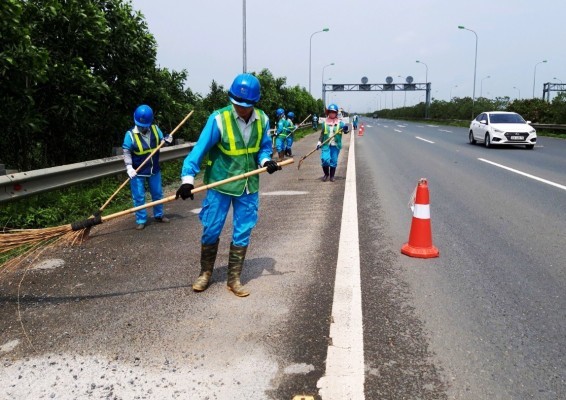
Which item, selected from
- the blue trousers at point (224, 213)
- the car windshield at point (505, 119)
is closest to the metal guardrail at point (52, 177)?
the blue trousers at point (224, 213)

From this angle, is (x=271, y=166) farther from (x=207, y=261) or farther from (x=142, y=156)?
(x=142, y=156)

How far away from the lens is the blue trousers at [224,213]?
13.0 feet

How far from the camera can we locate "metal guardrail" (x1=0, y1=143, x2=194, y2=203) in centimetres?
511

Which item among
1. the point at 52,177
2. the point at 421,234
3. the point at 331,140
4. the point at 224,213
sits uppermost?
the point at 331,140

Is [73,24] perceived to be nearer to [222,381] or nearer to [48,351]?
[48,351]

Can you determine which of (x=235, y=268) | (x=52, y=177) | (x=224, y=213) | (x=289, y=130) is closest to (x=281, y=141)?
(x=289, y=130)

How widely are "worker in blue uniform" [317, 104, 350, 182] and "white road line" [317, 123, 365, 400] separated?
5.20 m

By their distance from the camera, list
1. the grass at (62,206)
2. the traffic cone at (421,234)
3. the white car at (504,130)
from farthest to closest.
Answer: the white car at (504,130) → the grass at (62,206) → the traffic cone at (421,234)

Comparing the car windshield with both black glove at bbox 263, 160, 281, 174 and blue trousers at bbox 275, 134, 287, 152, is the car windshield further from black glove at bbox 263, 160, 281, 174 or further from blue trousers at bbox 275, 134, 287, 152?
black glove at bbox 263, 160, 281, 174

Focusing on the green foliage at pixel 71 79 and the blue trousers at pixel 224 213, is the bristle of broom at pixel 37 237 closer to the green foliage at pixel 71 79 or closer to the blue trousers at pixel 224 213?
the blue trousers at pixel 224 213

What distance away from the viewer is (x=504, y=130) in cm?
1823

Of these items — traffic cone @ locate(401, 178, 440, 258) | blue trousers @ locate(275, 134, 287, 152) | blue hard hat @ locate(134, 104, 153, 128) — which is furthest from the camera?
blue trousers @ locate(275, 134, 287, 152)

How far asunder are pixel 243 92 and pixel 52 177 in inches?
133

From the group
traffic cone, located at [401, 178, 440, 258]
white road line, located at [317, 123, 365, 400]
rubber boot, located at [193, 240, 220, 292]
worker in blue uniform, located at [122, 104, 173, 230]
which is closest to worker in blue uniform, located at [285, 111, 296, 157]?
worker in blue uniform, located at [122, 104, 173, 230]
